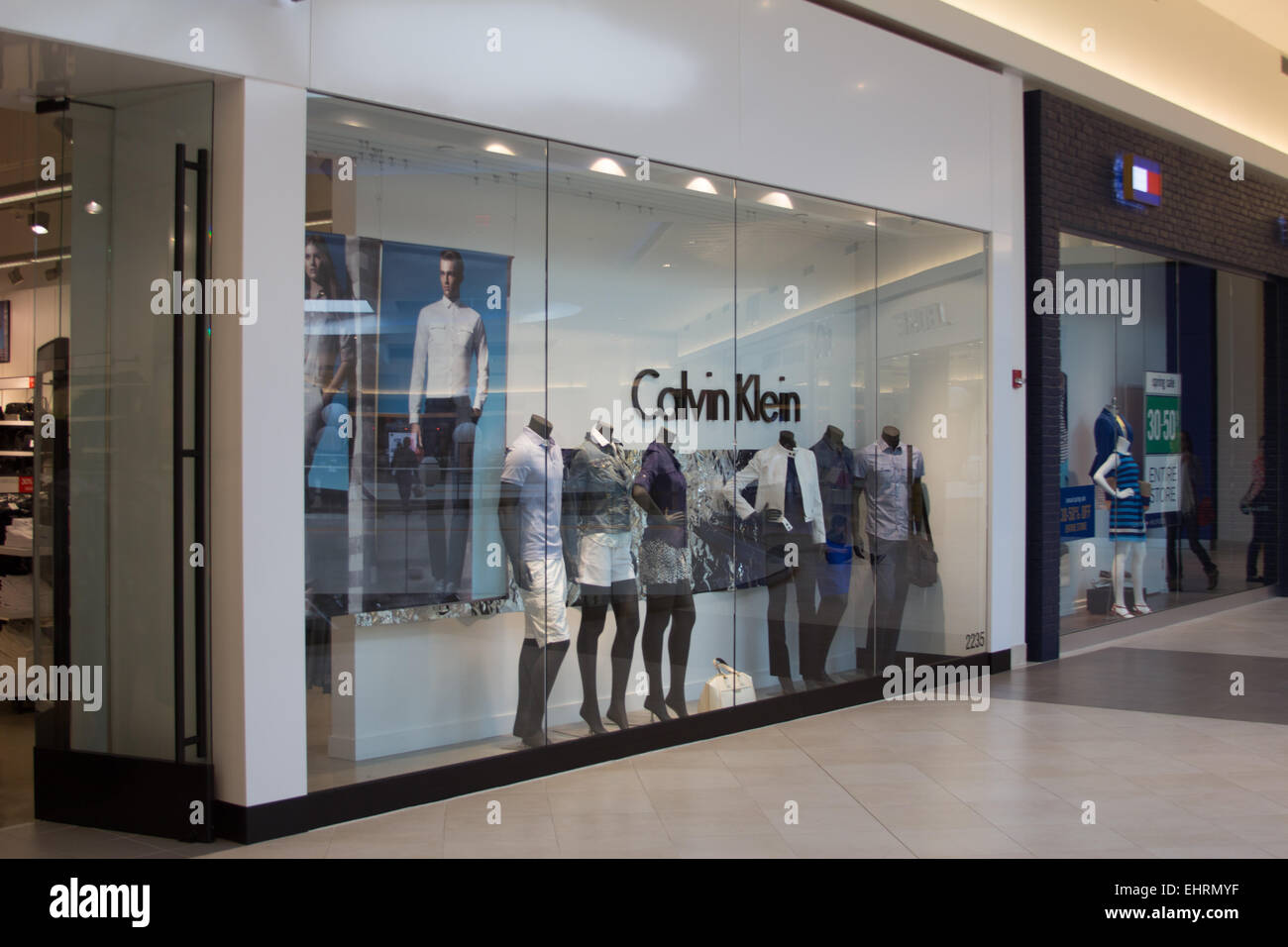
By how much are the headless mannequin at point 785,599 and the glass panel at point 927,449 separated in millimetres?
538

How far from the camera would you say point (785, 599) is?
5.93 m

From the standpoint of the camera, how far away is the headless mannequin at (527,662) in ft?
15.3

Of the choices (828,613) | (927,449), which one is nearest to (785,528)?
(828,613)

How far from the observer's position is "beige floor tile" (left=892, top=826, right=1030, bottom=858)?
3.68m

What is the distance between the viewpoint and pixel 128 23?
3.42 m

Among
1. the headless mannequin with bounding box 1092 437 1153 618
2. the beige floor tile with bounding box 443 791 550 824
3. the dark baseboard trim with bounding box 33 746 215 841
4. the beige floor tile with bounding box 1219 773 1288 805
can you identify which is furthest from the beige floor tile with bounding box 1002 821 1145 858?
the headless mannequin with bounding box 1092 437 1153 618

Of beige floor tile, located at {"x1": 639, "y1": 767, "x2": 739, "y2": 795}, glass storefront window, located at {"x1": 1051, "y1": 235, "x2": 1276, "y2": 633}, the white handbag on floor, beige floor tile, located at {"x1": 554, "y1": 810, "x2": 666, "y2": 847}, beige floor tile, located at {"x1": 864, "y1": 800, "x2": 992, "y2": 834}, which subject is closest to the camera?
beige floor tile, located at {"x1": 554, "y1": 810, "x2": 666, "y2": 847}

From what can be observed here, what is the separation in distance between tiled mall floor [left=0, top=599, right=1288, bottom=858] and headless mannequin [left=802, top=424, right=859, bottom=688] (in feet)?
0.93

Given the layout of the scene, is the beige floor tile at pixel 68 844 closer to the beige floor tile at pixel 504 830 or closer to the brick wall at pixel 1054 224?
the beige floor tile at pixel 504 830

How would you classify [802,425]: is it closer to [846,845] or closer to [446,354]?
[446,354]

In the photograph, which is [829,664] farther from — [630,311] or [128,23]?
[128,23]

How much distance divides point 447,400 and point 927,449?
3.50 meters

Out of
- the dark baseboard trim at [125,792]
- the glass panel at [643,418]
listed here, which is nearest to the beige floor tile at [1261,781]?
the glass panel at [643,418]

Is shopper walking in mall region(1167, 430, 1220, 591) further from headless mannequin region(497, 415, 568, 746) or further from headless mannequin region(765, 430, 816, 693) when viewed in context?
headless mannequin region(497, 415, 568, 746)
